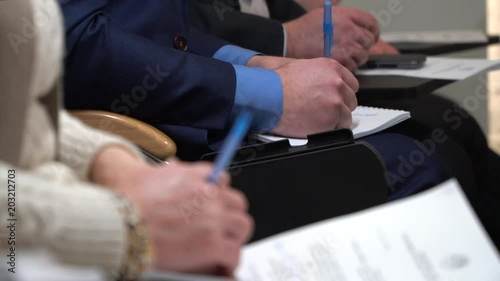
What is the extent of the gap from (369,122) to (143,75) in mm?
362

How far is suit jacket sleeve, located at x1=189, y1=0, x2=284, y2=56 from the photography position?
1.45m

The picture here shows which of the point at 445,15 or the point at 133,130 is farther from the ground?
the point at 133,130

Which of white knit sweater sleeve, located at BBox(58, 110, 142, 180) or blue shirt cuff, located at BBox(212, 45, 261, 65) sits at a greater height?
white knit sweater sleeve, located at BBox(58, 110, 142, 180)

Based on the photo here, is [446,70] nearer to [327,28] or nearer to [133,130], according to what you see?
[327,28]

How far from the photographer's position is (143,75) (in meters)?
1.07

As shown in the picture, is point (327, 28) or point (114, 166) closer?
point (114, 166)

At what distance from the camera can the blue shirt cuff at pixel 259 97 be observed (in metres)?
1.11

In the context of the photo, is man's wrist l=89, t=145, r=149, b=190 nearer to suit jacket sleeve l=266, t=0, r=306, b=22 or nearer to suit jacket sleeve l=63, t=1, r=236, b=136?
suit jacket sleeve l=63, t=1, r=236, b=136

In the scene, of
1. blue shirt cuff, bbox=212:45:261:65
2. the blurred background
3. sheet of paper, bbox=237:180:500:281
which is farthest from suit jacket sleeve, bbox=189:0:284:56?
the blurred background

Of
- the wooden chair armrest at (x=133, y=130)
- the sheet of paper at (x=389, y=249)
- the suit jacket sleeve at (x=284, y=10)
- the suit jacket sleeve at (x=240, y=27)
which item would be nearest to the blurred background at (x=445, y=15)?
the suit jacket sleeve at (x=284, y=10)

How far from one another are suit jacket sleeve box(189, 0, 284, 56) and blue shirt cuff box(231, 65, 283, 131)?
346 mm

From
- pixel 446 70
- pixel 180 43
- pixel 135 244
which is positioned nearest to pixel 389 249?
pixel 135 244

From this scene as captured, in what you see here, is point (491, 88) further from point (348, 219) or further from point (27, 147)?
point (27, 147)

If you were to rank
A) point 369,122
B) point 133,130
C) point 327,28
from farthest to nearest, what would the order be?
point 327,28
point 369,122
point 133,130
